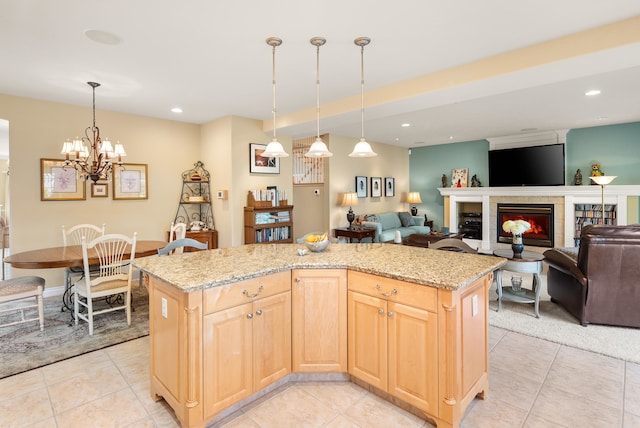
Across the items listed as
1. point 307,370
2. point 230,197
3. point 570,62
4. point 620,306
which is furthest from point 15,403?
point 620,306

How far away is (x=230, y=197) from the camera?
5289 millimetres

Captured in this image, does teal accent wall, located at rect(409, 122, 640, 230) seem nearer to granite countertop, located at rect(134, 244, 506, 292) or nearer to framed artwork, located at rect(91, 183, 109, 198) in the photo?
granite countertop, located at rect(134, 244, 506, 292)

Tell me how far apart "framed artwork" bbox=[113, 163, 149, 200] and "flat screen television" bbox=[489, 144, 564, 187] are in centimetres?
720

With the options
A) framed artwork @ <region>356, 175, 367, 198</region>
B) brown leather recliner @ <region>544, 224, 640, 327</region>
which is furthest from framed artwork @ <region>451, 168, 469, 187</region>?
brown leather recliner @ <region>544, 224, 640, 327</region>

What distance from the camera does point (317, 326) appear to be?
2.34 meters

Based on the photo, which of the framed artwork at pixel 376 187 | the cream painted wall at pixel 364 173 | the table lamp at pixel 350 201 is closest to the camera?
the table lamp at pixel 350 201

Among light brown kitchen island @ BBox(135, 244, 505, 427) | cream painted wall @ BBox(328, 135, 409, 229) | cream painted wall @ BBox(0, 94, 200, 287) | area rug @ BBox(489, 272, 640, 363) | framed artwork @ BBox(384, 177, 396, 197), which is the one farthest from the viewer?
framed artwork @ BBox(384, 177, 396, 197)

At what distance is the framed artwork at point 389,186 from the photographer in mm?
8637

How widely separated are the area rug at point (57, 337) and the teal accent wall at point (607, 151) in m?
8.16

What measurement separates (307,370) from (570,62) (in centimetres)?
328

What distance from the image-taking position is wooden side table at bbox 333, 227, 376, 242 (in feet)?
22.6

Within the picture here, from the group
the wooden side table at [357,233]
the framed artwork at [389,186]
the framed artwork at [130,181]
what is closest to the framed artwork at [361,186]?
the framed artwork at [389,186]

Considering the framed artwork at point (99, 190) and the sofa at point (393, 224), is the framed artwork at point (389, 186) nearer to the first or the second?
the sofa at point (393, 224)

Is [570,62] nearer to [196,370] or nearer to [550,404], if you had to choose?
[550,404]
